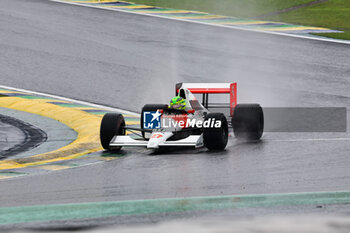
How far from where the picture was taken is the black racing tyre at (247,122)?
12.9 meters

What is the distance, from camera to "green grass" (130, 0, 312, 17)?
2923cm

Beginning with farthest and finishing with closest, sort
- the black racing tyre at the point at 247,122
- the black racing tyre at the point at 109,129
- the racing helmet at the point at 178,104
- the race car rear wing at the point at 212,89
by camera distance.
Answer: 1. the race car rear wing at the point at 212,89
2. the black racing tyre at the point at 247,122
3. the racing helmet at the point at 178,104
4. the black racing tyre at the point at 109,129

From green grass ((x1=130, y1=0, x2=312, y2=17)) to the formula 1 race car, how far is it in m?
15.9

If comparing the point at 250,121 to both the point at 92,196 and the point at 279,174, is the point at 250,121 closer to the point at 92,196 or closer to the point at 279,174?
the point at 279,174

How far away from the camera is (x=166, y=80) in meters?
19.6

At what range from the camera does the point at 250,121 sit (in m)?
12.9

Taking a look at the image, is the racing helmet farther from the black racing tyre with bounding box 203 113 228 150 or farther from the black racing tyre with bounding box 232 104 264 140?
the black racing tyre with bounding box 232 104 264 140

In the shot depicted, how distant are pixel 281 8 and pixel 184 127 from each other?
58.6 ft

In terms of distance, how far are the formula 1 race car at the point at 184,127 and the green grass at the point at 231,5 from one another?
15.9m

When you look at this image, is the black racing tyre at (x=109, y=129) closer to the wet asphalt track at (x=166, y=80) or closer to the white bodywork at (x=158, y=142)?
the white bodywork at (x=158, y=142)

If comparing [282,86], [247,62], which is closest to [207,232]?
[282,86]

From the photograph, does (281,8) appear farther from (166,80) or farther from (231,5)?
(166,80)

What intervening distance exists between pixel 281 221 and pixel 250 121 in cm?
597

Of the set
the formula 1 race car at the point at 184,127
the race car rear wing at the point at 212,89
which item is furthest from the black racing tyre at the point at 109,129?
the race car rear wing at the point at 212,89
